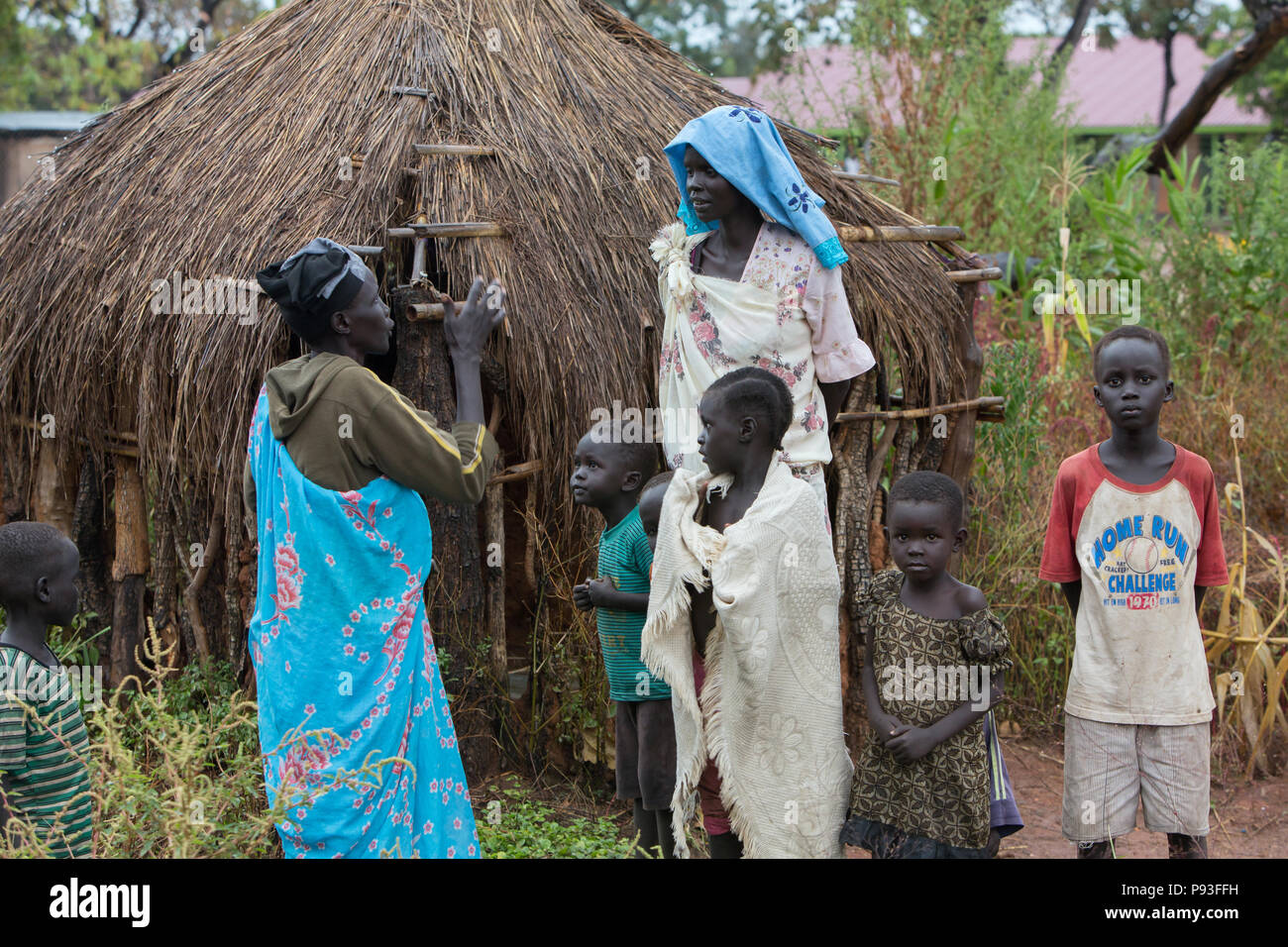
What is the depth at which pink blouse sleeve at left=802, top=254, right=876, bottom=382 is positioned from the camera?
3426mm

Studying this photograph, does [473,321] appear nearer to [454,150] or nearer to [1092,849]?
[454,150]

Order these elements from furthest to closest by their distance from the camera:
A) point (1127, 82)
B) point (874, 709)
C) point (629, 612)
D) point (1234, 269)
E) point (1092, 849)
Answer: point (1127, 82), point (1234, 269), point (629, 612), point (1092, 849), point (874, 709)

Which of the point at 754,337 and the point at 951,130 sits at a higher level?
the point at 951,130

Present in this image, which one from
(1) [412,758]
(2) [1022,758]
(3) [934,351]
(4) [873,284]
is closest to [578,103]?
(4) [873,284]

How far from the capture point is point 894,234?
485 centimetres

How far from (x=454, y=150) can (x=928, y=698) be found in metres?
2.66

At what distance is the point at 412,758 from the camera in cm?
318

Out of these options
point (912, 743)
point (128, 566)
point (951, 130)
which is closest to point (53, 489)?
point (128, 566)

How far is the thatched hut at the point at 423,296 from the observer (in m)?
4.44

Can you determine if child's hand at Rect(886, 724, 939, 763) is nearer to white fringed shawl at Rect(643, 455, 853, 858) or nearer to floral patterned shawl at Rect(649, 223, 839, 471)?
white fringed shawl at Rect(643, 455, 853, 858)

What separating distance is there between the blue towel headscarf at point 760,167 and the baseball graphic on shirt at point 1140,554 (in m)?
1.11

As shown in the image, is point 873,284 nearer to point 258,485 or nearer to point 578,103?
point 578,103

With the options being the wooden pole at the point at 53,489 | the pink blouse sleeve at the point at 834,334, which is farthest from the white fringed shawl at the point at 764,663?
the wooden pole at the point at 53,489

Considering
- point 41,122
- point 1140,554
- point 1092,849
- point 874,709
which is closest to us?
point 874,709
